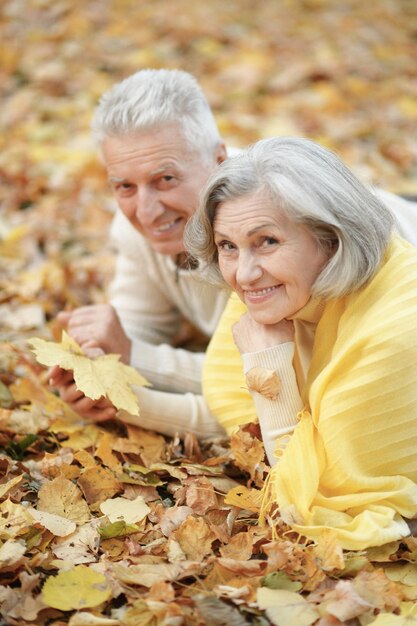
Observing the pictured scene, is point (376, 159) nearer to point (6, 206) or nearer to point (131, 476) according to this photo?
point (6, 206)

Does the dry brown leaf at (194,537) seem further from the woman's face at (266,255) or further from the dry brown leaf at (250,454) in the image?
the woman's face at (266,255)

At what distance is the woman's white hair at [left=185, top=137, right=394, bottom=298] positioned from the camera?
182cm

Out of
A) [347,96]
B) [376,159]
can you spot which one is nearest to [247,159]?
[376,159]

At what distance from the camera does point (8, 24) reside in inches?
273

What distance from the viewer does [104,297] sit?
3672 millimetres

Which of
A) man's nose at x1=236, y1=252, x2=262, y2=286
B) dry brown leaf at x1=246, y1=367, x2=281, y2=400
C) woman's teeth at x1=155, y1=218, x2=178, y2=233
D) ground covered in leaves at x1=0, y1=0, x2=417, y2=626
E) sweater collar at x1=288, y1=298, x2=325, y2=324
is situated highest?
man's nose at x1=236, y1=252, x2=262, y2=286

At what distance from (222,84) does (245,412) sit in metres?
4.31

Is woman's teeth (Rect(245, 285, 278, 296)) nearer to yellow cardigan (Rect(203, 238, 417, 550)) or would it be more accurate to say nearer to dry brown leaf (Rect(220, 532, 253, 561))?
yellow cardigan (Rect(203, 238, 417, 550))

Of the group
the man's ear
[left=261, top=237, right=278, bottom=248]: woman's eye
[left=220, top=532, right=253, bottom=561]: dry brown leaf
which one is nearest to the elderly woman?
[left=261, top=237, right=278, bottom=248]: woman's eye

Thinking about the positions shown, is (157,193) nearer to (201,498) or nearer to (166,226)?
(166,226)

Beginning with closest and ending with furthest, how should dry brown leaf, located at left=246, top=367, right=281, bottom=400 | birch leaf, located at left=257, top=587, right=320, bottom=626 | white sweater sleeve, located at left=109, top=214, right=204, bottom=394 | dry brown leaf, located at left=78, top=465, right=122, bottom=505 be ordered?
birch leaf, located at left=257, top=587, right=320, bottom=626
dry brown leaf, located at left=246, top=367, right=281, bottom=400
dry brown leaf, located at left=78, top=465, right=122, bottom=505
white sweater sleeve, located at left=109, top=214, right=204, bottom=394

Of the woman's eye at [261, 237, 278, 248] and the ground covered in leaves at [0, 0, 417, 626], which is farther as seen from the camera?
the woman's eye at [261, 237, 278, 248]

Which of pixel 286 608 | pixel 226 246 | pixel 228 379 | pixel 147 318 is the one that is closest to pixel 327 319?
pixel 226 246

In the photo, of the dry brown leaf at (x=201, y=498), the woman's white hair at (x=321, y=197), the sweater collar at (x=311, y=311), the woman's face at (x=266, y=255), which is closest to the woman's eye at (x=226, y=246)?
the woman's face at (x=266, y=255)
